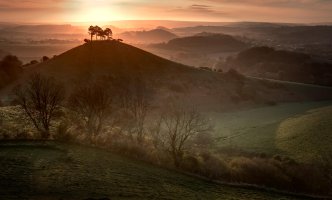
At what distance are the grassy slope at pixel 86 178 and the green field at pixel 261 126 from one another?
104 feet

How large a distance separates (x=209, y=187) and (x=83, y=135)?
17.7 m

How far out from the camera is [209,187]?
35.5 m

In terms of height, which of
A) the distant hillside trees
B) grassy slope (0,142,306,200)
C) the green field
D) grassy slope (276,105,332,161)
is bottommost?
the green field

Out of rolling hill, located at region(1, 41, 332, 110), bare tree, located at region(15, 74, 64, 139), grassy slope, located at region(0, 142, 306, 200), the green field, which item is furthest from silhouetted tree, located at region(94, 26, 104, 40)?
grassy slope, located at region(0, 142, 306, 200)

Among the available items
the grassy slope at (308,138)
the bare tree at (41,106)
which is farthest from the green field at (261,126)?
the bare tree at (41,106)

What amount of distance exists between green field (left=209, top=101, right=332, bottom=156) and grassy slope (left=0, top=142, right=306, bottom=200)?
31637 mm

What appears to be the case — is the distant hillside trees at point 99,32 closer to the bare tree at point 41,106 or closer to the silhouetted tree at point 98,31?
the silhouetted tree at point 98,31

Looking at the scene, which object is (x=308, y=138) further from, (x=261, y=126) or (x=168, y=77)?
(x=168, y=77)

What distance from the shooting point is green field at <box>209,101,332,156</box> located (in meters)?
69.2

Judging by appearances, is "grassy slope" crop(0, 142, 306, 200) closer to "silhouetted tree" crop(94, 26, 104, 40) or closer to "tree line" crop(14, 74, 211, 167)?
"tree line" crop(14, 74, 211, 167)

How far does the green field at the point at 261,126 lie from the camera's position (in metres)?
69.2

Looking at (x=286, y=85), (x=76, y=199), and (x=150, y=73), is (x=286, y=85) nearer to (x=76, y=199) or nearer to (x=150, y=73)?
(x=150, y=73)

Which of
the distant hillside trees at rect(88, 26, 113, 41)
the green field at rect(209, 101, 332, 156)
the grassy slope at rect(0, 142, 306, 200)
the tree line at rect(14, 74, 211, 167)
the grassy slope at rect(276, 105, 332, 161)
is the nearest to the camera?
the grassy slope at rect(0, 142, 306, 200)

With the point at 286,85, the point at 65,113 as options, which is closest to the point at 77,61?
the point at 65,113
